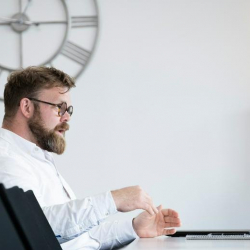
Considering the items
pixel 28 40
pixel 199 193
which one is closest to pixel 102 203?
pixel 199 193

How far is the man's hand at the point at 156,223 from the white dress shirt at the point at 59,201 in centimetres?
5

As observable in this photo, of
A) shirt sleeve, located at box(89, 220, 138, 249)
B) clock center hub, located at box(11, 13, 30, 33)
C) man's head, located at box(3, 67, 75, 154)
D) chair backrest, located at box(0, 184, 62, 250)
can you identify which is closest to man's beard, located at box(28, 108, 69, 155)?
man's head, located at box(3, 67, 75, 154)

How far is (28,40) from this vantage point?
159 inches

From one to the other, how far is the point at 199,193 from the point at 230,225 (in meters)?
0.26

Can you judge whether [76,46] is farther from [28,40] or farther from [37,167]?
[37,167]

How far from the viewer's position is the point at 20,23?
13.2ft

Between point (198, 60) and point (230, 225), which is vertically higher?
point (198, 60)

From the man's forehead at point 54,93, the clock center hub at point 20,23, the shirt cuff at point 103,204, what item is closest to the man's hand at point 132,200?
the shirt cuff at point 103,204

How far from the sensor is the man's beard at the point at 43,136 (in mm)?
2600

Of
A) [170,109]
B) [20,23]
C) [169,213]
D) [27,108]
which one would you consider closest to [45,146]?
[27,108]

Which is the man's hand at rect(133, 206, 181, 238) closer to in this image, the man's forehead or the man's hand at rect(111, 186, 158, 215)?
the man's hand at rect(111, 186, 158, 215)

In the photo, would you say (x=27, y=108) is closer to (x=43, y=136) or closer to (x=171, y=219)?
(x=43, y=136)

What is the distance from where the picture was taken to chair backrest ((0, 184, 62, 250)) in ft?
3.74

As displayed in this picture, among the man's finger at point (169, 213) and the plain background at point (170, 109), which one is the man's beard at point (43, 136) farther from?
the plain background at point (170, 109)
